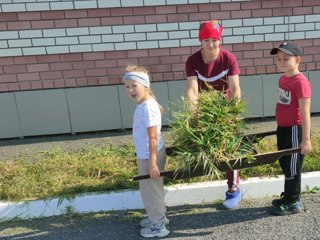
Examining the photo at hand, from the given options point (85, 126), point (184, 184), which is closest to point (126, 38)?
point (85, 126)

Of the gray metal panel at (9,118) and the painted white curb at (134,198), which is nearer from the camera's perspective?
the painted white curb at (134,198)

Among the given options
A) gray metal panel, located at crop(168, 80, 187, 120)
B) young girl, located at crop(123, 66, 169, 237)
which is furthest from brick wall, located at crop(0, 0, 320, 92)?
young girl, located at crop(123, 66, 169, 237)

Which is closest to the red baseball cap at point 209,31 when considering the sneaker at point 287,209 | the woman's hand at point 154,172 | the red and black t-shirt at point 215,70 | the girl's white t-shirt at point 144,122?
the red and black t-shirt at point 215,70

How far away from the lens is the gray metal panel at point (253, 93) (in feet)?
17.2

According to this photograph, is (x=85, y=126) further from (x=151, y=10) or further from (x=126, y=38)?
(x=151, y=10)

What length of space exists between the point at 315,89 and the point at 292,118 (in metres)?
2.46

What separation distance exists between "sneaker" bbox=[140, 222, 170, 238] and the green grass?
62cm

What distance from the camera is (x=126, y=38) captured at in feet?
16.6

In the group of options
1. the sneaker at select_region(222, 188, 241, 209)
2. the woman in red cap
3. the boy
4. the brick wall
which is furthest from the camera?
the brick wall

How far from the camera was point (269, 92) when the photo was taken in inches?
209

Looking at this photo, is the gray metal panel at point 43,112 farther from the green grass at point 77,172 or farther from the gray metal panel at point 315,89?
the gray metal panel at point 315,89

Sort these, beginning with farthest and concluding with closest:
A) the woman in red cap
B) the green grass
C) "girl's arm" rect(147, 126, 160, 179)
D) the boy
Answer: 1. the green grass
2. the woman in red cap
3. the boy
4. "girl's arm" rect(147, 126, 160, 179)

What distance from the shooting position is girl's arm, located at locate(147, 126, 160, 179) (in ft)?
9.54

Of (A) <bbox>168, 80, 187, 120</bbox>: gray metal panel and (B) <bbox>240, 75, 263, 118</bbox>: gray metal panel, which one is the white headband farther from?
(B) <bbox>240, 75, 263, 118</bbox>: gray metal panel
